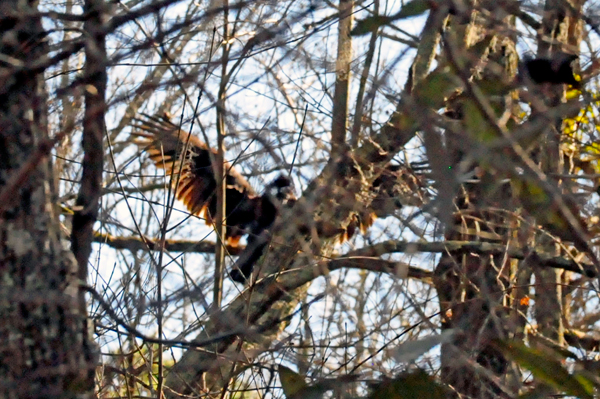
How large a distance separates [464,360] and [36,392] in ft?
2.96

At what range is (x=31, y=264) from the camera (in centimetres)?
153

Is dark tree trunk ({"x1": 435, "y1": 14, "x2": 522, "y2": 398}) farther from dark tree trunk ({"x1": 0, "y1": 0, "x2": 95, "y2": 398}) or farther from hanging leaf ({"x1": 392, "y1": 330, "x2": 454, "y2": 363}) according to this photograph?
dark tree trunk ({"x1": 0, "y1": 0, "x2": 95, "y2": 398})

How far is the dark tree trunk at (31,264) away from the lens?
1.49 m

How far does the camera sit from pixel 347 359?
257 cm

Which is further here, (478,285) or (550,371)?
(478,285)

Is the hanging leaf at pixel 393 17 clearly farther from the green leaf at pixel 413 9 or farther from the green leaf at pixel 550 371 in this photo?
A: the green leaf at pixel 550 371

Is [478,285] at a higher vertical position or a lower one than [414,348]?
higher

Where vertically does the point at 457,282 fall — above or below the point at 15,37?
below

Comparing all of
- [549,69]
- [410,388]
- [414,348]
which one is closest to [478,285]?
[549,69]

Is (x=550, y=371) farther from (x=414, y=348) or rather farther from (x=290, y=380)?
(x=290, y=380)

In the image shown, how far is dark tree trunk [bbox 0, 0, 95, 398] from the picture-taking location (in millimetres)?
1493

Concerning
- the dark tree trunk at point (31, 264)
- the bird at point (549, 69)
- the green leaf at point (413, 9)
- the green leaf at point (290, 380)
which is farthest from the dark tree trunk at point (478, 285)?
the dark tree trunk at point (31, 264)

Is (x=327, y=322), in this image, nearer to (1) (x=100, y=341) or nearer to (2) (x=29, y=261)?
(1) (x=100, y=341)

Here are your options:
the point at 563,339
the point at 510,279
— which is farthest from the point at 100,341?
the point at 563,339
